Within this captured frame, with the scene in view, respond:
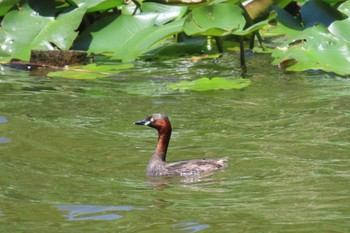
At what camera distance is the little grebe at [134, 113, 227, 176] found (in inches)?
347

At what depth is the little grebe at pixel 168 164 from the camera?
28.9ft

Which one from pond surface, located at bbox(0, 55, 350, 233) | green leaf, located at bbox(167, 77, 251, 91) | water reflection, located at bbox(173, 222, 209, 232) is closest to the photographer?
water reflection, located at bbox(173, 222, 209, 232)

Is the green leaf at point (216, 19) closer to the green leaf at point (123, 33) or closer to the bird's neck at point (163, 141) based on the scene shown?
the green leaf at point (123, 33)

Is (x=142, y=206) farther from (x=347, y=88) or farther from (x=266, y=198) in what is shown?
(x=347, y=88)

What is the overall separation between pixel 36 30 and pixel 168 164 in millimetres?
5758

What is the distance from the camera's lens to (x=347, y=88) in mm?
12211

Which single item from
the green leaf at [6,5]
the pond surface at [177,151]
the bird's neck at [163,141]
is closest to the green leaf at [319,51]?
the pond surface at [177,151]

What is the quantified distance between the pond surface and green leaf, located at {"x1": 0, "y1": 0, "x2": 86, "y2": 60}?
1.46ft

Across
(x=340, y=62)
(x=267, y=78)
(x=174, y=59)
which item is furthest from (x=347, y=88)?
(x=174, y=59)

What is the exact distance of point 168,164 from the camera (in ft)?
30.3

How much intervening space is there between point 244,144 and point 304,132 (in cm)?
73

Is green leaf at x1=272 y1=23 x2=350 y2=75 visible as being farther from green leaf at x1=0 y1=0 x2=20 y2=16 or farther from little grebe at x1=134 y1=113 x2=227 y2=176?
green leaf at x1=0 y1=0 x2=20 y2=16

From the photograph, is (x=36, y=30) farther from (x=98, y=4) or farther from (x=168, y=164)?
(x=168, y=164)

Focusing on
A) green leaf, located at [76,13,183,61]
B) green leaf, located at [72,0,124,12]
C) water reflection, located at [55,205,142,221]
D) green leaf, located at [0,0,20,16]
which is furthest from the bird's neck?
green leaf, located at [0,0,20,16]
